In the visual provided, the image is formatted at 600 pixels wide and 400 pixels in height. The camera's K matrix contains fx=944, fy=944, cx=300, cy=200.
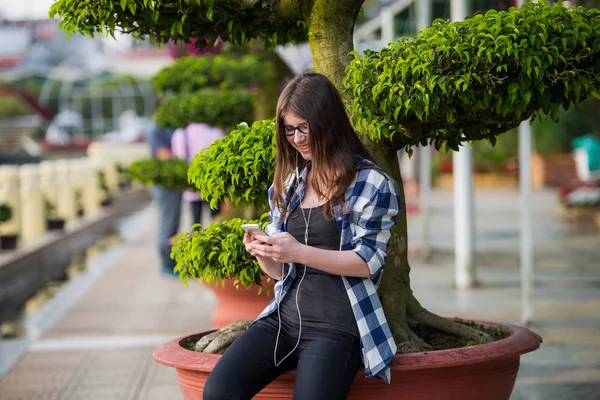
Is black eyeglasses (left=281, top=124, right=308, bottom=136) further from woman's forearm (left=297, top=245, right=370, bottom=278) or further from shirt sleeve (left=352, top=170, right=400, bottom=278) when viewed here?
woman's forearm (left=297, top=245, right=370, bottom=278)

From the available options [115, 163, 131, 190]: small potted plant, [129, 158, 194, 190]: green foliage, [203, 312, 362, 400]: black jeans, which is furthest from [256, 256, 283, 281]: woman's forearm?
[115, 163, 131, 190]: small potted plant

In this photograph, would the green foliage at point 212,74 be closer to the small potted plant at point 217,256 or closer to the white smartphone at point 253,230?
the small potted plant at point 217,256

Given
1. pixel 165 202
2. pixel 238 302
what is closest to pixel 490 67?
pixel 238 302

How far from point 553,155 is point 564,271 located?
16.2m

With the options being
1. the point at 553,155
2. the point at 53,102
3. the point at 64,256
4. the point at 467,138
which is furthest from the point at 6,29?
the point at 467,138

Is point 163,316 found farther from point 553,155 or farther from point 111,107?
point 111,107

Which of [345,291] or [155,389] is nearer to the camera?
[345,291]

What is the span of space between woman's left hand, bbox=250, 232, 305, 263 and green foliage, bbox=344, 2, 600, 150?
25.0 inches

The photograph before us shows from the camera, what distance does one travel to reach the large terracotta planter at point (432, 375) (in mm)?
3506

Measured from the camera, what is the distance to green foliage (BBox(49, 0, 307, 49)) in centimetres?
402

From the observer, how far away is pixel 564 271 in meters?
10.2

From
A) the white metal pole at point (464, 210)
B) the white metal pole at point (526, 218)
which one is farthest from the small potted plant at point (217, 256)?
the white metal pole at point (464, 210)

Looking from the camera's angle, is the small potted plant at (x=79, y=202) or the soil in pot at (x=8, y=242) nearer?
the soil in pot at (x=8, y=242)

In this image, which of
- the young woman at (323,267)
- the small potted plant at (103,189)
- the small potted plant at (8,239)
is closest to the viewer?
the young woman at (323,267)
